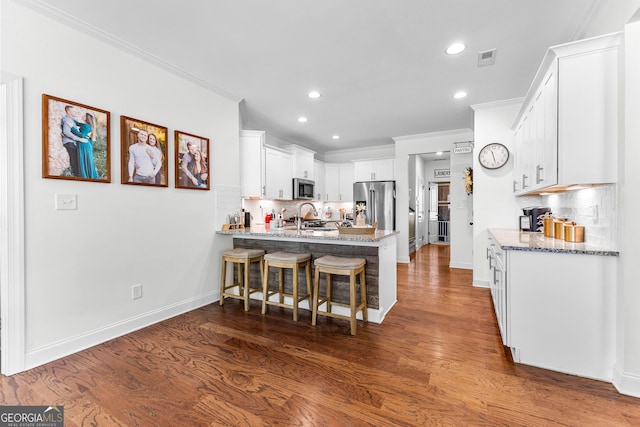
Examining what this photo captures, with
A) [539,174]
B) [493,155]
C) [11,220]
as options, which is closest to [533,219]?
[539,174]

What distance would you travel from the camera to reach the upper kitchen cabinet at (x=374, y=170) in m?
6.32

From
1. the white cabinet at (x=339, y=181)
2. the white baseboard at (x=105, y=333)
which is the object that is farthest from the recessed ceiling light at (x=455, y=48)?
the white cabinet at (x=339, y=181)

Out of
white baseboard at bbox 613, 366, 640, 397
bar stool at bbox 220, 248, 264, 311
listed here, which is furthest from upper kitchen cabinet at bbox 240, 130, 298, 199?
white baseboard at bbox 613, 366, 640, 397

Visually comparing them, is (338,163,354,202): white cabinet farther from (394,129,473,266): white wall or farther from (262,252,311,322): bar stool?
(262,252,311,322): bar stool

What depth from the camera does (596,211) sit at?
84.9 inches

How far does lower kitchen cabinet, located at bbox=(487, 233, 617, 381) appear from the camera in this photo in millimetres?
1843

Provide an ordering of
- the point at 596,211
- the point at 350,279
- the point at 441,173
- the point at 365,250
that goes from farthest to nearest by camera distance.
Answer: the point at 441,173
the point at 365,250
the point at 350,279
the point at 596,211

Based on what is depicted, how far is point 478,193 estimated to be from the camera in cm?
428

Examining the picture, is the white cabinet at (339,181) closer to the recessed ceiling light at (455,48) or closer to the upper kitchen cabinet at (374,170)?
the upper kitchen cabinet at (374,170)

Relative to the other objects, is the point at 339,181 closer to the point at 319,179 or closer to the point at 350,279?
the point at 319,179

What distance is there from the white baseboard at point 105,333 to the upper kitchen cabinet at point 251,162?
175 cm

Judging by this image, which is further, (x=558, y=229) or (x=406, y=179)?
(x=406, y=179)

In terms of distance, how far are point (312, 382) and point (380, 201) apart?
4.80m

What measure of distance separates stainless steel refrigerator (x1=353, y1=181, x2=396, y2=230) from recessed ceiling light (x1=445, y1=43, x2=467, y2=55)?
3.55 metres
